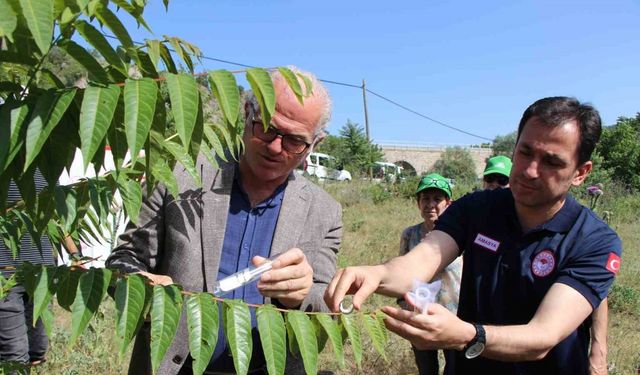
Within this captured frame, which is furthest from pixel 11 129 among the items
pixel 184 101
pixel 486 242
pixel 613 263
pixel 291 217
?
pixel 613 263

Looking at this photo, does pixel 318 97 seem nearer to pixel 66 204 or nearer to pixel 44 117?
pixel 66 204

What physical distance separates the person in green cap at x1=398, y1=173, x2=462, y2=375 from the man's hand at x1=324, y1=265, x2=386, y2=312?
1.90 metres

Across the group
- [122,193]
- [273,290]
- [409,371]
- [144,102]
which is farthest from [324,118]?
[409,371]

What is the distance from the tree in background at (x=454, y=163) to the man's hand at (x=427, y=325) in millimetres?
43108

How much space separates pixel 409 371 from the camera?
499 centimetres

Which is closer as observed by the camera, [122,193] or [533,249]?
[122,193]

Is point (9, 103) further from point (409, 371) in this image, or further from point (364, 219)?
point (364, 219)

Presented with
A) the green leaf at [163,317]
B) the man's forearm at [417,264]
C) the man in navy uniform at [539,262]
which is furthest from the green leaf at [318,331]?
the man's forearm at [417,264]

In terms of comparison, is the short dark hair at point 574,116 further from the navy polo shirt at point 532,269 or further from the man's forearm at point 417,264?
the man's forearm at point 417,264

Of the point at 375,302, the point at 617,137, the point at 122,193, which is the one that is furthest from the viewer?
the point at 617,137

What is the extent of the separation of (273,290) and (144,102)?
0.80 m

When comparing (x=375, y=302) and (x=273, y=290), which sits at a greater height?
(x=273, y=290)

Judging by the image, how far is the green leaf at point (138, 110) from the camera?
0.95m

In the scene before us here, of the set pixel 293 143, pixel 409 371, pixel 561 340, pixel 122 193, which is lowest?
pixel 409 371
